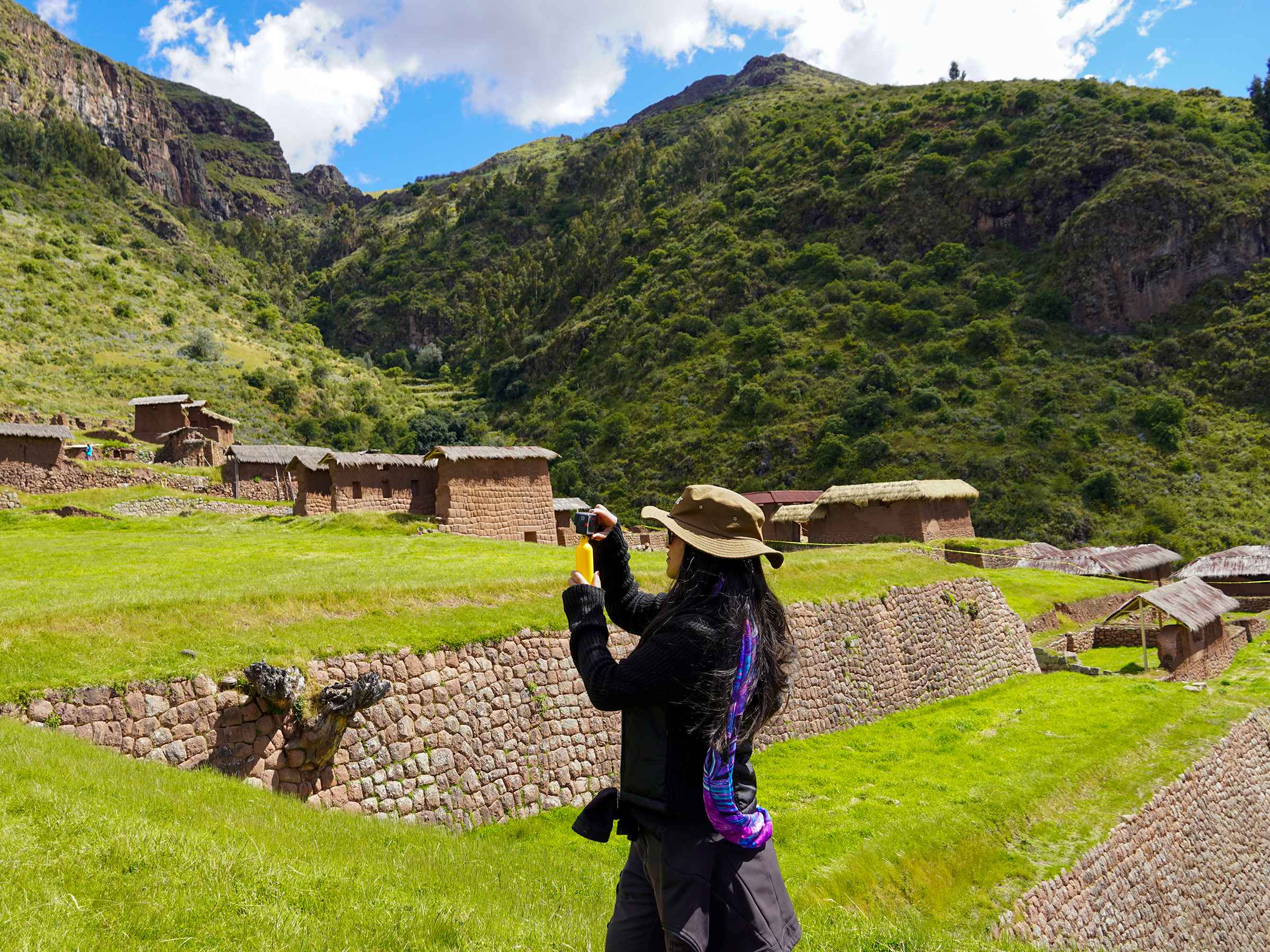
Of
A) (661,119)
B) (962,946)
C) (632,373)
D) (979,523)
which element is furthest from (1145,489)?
(661,119)

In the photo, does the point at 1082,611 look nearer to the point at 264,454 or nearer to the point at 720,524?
the point at 720,524

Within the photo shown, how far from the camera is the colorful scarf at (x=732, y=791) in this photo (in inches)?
129

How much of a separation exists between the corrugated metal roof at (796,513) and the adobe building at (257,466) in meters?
19.7

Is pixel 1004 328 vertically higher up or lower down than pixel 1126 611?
higher up

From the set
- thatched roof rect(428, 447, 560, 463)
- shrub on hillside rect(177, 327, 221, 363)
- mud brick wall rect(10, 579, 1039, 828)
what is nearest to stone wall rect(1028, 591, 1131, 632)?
mud brick wall rect(10, 579, 1039, 828)

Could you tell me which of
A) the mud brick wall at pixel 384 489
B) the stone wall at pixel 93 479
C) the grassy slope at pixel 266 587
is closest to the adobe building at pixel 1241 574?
the grassy slope at pixel 266 587

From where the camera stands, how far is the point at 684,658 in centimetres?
328

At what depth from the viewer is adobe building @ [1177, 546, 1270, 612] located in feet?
102

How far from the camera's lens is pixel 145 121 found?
147 m

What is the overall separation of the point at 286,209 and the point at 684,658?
20666 cm

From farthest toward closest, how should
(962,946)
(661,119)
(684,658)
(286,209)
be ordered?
(286,209) < (661,119) < (962,946) < (684,658)

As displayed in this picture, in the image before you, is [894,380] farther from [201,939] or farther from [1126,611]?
[201,939]

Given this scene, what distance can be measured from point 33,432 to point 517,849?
2794 centimetres

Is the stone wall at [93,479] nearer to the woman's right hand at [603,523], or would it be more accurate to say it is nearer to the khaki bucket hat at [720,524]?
the woman's right hand at [603,523]
